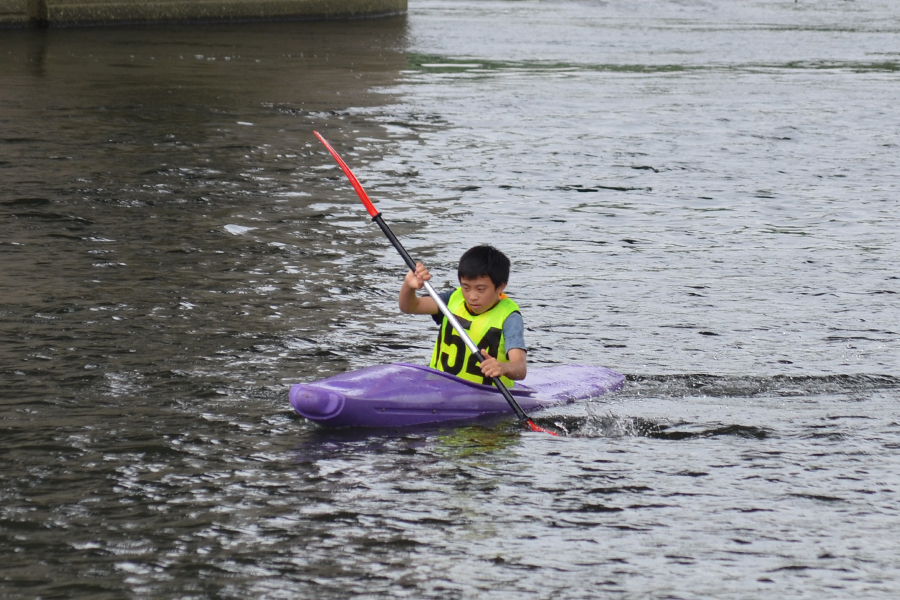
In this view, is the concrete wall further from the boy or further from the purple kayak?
the purple kayak

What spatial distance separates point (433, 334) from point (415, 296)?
125 centimetres

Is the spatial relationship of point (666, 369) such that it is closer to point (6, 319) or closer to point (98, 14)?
point (6, 319)

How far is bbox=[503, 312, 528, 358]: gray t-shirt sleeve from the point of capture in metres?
5.82

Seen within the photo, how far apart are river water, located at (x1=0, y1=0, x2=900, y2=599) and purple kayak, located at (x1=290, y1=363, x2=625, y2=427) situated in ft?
0.42

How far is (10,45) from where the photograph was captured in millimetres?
19125

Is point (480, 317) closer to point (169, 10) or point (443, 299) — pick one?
point (443, 299)

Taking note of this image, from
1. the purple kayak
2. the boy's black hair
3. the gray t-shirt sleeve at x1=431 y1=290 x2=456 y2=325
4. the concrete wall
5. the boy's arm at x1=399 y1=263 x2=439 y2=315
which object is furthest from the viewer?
the concrete wall

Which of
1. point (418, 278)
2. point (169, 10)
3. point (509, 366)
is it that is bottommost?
point (509, 366)

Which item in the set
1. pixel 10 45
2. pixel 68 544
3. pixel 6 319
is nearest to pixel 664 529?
pixel 68 544

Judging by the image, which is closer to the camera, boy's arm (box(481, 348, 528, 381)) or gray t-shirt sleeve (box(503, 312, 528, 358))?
boy's arm (box(481, 348, 528, 381))

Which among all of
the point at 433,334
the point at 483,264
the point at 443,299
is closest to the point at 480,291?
the point at 483,264

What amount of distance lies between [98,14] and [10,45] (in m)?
3.64

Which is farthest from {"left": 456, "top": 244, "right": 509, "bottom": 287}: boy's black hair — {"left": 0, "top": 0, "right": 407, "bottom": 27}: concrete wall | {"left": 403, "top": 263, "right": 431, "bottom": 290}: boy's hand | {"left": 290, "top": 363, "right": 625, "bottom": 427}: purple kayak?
{"left": 0, "top": 0, "right": 407, "bottom": 27}: concrete wall

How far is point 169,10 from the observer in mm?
23891
